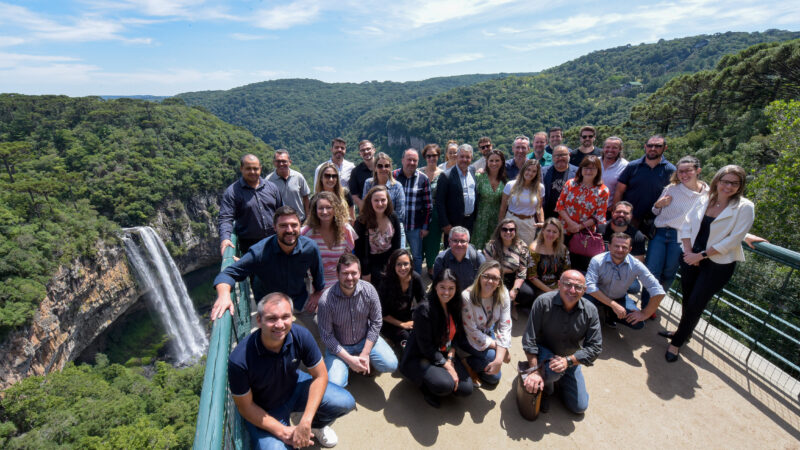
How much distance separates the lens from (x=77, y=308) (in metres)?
30.1

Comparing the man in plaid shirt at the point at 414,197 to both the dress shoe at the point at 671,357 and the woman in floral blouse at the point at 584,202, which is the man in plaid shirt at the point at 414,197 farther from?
the dress shoe at the point at 671,357

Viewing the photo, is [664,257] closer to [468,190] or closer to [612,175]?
[612,175]

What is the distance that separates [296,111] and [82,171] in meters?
130

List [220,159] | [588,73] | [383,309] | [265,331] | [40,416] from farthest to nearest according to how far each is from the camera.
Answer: [588,73], [220,159], [40,416], [383,309], [265,331]

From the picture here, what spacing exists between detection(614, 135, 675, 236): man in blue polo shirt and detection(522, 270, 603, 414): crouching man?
89.6 inches

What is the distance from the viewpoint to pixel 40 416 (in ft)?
67.8

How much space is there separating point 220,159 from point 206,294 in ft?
80.7

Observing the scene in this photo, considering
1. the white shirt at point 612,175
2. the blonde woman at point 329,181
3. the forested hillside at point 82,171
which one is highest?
the blonde woman at point 329,181

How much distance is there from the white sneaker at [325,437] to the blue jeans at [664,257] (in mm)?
3956

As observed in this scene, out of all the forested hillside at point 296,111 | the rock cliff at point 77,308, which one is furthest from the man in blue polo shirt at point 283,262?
the forested hillside at point 296,111

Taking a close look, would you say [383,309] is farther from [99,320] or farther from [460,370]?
[99,320]

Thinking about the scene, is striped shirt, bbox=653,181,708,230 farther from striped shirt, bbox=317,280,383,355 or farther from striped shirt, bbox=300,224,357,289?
striped shirt, bbox=300,224,357,289

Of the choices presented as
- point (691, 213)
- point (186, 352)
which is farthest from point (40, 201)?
point (691, 213)

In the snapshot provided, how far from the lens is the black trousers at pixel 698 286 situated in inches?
135
